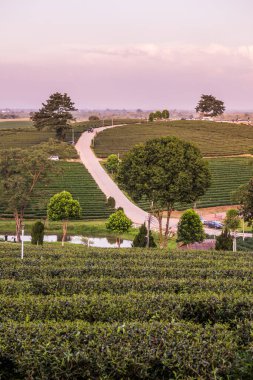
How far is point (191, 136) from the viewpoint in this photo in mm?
110000

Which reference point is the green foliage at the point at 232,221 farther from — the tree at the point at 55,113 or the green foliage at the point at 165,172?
the tree at the point at 55,113

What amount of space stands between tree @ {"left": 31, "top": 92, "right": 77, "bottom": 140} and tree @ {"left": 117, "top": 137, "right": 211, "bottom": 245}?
59.7m

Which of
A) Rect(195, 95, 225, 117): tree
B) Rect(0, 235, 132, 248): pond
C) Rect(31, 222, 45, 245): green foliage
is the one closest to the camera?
Rect(31, 222, 45, 245): green foliage

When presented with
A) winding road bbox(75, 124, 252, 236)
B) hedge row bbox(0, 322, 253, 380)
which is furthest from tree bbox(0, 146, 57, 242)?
hedge row bbox(0, 322, 253, 380)

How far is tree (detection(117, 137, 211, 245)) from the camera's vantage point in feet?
110

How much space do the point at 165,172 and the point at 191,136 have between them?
77756mm

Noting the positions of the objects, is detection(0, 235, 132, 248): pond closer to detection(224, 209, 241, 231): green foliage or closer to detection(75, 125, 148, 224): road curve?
detection(75, 125, 148, 224): road curve

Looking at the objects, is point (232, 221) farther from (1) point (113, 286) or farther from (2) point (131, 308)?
(2) point (131, 308)

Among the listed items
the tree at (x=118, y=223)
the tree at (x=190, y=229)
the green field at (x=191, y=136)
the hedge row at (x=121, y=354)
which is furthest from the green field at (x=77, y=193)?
the hedge row at (x=121, y=354)

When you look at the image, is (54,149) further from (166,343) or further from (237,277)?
(166,343)

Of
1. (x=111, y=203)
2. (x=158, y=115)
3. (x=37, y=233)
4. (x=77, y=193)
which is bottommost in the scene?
(x=111, y=203)

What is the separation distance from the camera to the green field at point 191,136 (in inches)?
3671

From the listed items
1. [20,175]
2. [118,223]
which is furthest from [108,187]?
[118,223]

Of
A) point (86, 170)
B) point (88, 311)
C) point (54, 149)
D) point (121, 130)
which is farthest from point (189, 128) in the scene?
point (88, 311)
